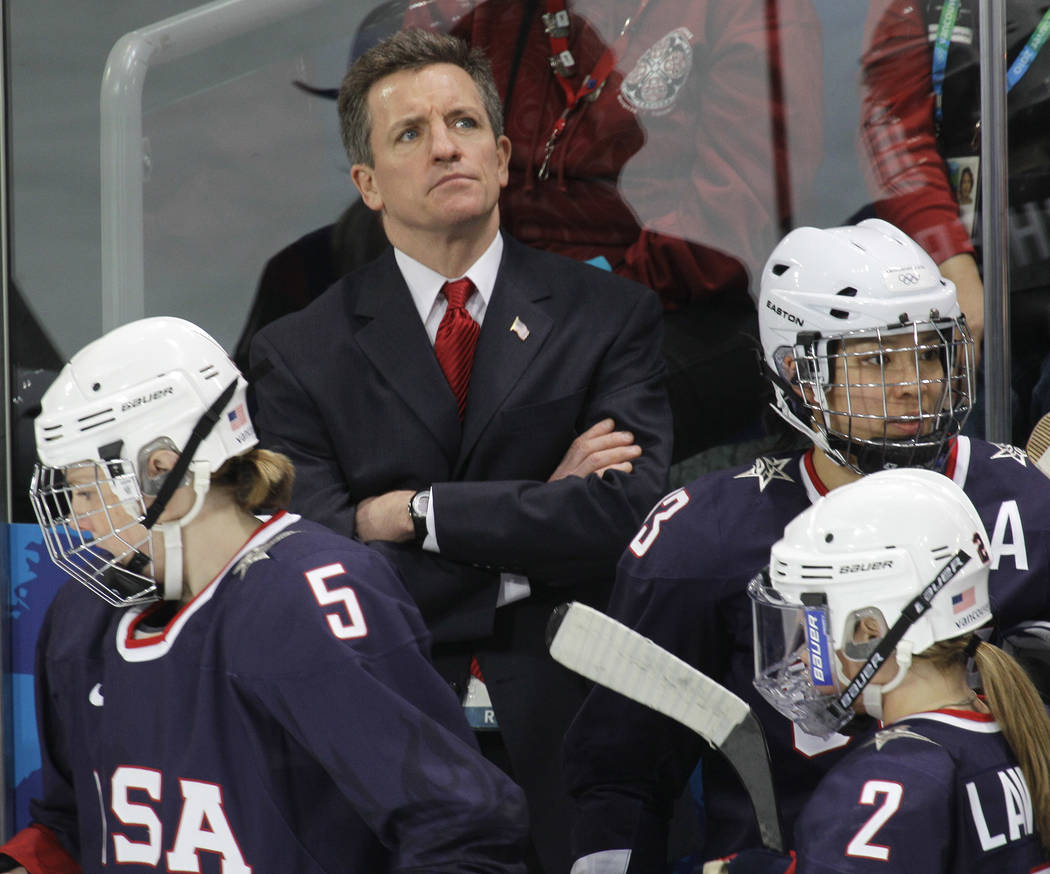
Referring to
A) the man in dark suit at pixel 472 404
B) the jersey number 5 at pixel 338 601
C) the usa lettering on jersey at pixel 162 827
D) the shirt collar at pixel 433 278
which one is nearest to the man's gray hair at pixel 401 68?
the man in dark suit at pixel 472 404

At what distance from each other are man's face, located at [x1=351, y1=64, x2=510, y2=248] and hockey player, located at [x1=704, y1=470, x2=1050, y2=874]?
1.20m

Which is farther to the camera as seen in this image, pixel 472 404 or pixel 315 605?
pixel 472 404

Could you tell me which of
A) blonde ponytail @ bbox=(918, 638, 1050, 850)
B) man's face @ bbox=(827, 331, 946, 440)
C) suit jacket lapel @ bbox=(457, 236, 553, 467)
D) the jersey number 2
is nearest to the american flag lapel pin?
suit jacket lapel @ bbox=(457, 236, 553, 467)

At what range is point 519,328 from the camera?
9.02 feet

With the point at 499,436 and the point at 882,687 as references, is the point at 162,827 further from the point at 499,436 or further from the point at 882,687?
the point at 499,436

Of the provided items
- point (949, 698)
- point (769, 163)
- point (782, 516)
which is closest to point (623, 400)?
point (782, 516)

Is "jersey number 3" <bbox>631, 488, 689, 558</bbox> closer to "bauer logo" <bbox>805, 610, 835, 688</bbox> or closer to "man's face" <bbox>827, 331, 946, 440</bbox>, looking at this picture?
"man's face" <bbox>827, 331, 946, 440</bbox>

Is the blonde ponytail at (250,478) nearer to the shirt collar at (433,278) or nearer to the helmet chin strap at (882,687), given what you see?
the helmet chin strap at (882,687)

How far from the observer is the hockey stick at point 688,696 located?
1887 millimetres

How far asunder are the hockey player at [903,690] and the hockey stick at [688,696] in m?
0.07

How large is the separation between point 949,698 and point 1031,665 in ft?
1.05

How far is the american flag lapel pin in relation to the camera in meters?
2.74

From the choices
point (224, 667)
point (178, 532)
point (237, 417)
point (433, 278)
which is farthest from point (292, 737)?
point (433, 278)

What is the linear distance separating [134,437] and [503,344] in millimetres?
989
